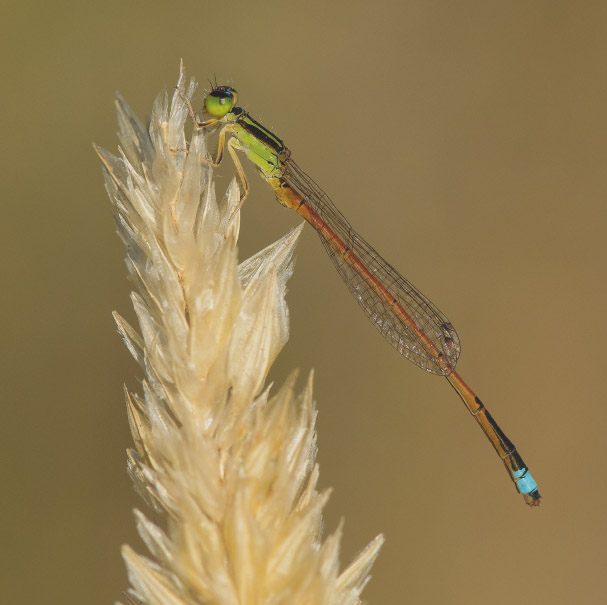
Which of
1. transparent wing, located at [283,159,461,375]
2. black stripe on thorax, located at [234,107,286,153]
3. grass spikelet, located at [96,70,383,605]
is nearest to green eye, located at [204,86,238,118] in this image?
black stripe on thorax, located at [234,107,286,153]

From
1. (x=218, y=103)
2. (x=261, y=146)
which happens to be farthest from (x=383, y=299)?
(x=218, y=103)

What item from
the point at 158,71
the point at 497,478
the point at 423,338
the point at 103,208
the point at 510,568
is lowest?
the point at 510,568

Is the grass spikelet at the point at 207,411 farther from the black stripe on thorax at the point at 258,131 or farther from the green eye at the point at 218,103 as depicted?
the black stripe on thorax at the point at 258,131

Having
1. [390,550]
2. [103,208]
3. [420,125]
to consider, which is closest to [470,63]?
[420,125]

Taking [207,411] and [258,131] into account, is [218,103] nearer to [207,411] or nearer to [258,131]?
[258,131]

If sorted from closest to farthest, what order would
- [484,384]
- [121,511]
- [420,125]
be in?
[121,511] → [484,384] → [420,125]

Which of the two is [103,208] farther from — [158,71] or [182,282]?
[182,282]

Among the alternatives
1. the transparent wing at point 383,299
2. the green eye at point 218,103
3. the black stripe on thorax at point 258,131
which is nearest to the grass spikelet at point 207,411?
the green eye at point 218,103
